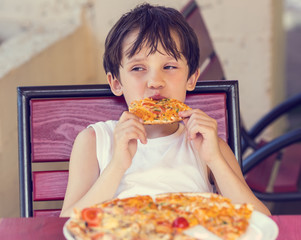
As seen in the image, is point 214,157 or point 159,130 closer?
point 214,157

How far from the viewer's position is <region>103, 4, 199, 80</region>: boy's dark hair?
1490 mm

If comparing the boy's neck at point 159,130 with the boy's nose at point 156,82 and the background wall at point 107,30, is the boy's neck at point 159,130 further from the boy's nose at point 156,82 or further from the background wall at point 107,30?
the background wall at point 107,30

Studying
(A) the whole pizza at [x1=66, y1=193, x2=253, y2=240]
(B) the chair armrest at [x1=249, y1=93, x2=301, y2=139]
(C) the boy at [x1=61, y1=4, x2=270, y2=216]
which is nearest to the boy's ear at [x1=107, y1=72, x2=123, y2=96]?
(C) the boy at [x1=61, y1=4, x2=270, y2=216]

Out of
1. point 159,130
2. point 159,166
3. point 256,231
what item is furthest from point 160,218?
point 159,130

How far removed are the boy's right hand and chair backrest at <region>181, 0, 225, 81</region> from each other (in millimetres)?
1088

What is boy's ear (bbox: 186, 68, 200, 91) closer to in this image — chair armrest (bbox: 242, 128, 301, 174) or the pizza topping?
chair armrest (bbox: 242, 128, 301, 174)

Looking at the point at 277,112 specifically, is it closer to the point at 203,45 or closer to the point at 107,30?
the point at 203,45

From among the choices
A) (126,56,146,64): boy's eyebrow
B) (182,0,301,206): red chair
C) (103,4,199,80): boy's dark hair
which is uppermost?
(103,4,199,80): boy's dark hair

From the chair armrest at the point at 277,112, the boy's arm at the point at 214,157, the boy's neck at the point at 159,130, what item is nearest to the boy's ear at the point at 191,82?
the boy's neck at the point at 159,130

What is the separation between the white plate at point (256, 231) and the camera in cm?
92

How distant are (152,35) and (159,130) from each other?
273 millimetres

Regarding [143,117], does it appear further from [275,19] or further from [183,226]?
[275,19]

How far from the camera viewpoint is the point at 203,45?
2.45 meters

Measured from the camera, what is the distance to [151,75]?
4.75 ft
